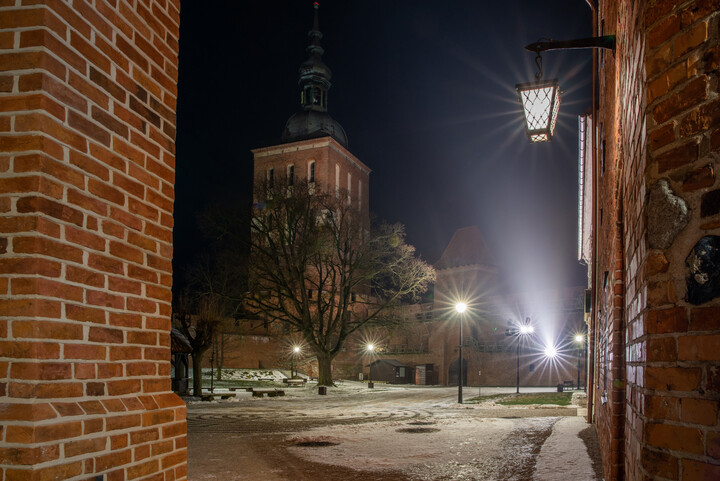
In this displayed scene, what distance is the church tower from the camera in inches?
2349

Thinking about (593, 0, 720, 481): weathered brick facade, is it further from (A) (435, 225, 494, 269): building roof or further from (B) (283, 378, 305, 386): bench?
(A) (435, 225, 494, 269): building roof

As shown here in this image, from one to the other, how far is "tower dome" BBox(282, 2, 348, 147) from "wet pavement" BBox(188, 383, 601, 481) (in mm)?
47856

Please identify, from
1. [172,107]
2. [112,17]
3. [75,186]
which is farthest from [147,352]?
[112,17]

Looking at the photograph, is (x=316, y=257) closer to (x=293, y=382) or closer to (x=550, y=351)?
(x=293, y=382)

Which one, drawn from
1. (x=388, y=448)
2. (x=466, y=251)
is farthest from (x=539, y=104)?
(x=466, y=251)

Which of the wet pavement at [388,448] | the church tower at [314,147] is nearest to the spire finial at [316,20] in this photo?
the church tower at [314,147]

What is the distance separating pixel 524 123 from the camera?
6.61 metres

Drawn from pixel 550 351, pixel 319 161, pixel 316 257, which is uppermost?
pixel 319 161

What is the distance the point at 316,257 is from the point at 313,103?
34571mm

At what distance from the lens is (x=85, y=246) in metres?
2.49

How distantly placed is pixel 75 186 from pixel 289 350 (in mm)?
44706

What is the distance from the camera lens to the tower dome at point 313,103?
204ft

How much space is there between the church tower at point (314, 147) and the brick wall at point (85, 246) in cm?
5554

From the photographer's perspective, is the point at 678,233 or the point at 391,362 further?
the point at 391,362
